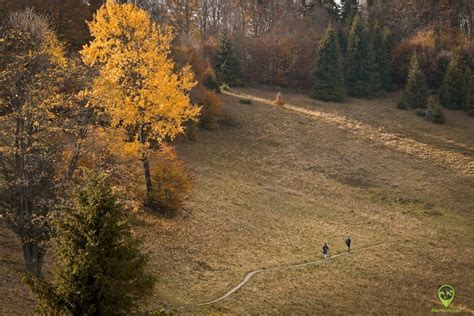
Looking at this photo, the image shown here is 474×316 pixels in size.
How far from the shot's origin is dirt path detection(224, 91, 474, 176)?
2024 inches

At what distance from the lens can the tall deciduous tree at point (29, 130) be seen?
Answer: 16750 millimetres

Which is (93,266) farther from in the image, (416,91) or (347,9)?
(347,9)

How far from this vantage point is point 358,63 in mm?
73812

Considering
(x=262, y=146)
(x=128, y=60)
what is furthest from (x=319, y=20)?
(x=128, y=60)

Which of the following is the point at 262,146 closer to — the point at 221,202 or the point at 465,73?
the point at 221,202

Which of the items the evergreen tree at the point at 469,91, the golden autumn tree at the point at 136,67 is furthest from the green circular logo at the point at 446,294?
the evergreen tree at the point at 469,91

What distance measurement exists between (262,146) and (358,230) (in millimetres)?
19252

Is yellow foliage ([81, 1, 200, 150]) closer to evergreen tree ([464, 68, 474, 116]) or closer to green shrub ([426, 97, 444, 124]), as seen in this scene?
green shrub ([426, 97, 444, 124])

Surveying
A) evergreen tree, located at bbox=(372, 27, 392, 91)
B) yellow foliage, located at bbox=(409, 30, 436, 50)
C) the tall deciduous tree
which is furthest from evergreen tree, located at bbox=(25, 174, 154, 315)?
yellow foliage, located at bbox=(409, 30, 436, 50)

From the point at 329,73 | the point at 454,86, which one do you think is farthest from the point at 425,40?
the point at 329,73

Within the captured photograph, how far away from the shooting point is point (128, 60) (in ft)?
88.1

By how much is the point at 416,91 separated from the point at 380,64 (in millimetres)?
9681

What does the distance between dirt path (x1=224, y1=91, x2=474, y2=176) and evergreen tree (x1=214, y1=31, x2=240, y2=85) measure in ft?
15.0

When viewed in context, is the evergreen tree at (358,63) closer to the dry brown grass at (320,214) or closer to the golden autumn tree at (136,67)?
the dry brown grass at (320,214)
